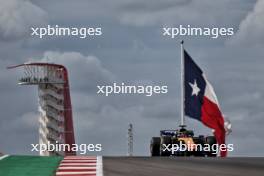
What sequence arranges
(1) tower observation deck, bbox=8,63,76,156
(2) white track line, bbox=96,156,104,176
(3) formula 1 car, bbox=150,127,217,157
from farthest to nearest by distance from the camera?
(1) tower observation deck, bbox=8,63,76,156 → (3) formula 1 car, bbox=150,127,217,157 → (2) white track line, bbox=96,156,104,176

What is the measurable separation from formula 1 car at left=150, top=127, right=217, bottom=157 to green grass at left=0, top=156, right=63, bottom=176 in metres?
12.5

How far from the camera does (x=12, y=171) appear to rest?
73.7 ft

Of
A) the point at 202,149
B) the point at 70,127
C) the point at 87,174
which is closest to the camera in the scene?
the point at 87,174

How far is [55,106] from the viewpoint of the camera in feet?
432

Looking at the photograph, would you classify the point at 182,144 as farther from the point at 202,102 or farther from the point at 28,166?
the point at 28,166

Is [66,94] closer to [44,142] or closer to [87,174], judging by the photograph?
[44,142]

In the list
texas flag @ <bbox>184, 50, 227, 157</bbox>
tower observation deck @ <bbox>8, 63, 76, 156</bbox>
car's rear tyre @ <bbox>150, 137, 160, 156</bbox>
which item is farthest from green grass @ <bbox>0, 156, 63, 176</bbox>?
tower observation deck @ <bbox>8, 63, 76, 156</bbox>

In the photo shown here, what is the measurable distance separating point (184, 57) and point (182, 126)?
4472mm

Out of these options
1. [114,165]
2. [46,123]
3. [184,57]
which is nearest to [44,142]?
[46,123]

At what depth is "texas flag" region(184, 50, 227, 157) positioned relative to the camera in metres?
41.2

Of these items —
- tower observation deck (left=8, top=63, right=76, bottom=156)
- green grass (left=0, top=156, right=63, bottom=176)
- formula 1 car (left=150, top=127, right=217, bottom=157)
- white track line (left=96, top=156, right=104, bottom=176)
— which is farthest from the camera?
tower observation deck (left=8, top=63, right=76, bottom=156)

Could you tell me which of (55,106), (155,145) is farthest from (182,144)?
(55,106)

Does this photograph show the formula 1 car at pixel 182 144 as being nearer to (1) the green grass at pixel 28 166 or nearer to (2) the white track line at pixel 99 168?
(1) the green grass at pixel 28 166

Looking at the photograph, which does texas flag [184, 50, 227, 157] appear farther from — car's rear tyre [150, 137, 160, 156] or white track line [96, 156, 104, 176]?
white track line [96, 156, 104, 176]
